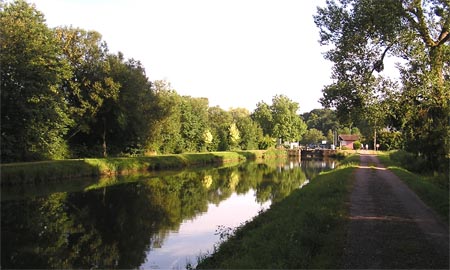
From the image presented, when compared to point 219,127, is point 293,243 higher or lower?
lower

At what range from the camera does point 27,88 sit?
107 ft

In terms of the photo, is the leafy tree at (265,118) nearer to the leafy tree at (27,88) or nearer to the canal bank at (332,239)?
the leafy tree at (27,88)

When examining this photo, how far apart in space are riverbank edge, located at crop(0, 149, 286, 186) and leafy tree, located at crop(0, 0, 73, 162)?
2.57 meters

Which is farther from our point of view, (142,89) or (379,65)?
(142,89)

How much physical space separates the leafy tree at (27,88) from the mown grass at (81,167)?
104 inches

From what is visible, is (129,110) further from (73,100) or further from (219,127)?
(219,127)

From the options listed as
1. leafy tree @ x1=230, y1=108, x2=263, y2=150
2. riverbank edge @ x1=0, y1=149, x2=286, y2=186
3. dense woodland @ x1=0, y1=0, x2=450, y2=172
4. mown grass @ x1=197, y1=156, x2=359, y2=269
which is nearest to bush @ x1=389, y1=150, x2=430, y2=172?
dense woodland @ x1=0, y1=0, x2=450, y2=172

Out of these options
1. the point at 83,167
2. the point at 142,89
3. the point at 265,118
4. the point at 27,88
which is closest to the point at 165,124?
the point at 142,89

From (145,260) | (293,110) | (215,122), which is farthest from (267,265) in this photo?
(293,110)

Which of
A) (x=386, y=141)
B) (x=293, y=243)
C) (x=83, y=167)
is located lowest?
(x=293, y=243)

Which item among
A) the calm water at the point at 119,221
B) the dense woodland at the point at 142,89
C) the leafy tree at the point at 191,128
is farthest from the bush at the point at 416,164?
the leafy tree at the point at 191,128

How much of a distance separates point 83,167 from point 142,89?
1483 cm

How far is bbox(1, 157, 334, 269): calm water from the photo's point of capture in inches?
524

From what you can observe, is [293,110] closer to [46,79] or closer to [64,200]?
[46,79]
